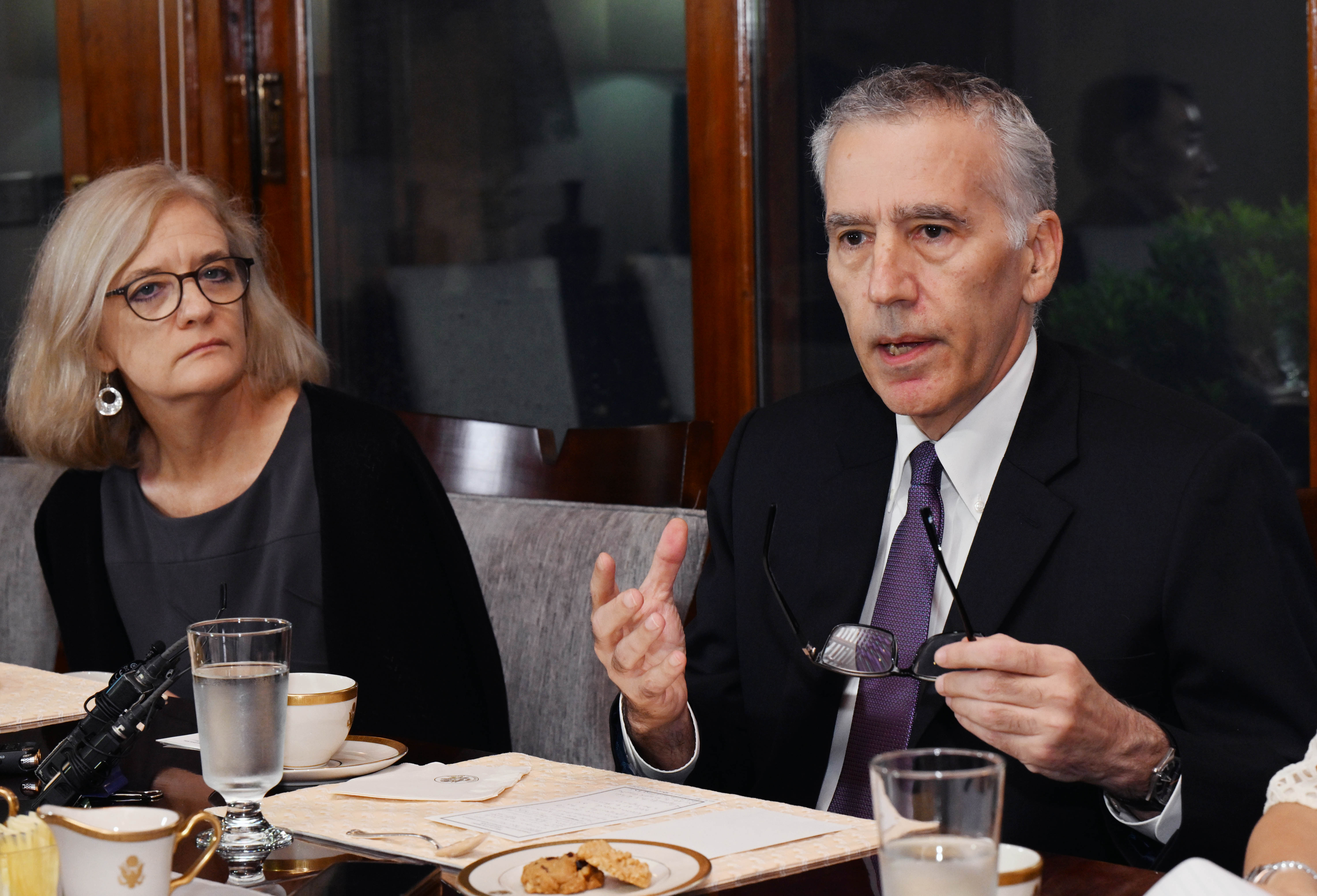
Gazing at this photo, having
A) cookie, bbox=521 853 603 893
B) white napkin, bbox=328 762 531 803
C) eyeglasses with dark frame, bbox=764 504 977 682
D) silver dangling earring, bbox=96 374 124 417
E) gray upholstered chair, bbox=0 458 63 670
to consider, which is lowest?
gray upholstered chair, bbox=0 458 63 670

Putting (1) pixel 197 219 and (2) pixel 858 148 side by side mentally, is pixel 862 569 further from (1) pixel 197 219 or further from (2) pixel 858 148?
(1) pixel 197 219

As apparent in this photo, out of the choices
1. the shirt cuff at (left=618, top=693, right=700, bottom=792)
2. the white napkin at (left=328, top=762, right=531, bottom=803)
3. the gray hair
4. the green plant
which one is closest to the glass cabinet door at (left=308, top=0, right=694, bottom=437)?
the green plant

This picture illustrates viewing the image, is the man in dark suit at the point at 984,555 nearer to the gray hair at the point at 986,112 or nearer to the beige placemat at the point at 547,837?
the gray hair at the point at 986,112

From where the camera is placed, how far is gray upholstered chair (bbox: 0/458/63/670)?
8.41ft

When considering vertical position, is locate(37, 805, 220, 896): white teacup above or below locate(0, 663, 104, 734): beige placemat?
above

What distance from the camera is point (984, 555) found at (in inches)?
54.7

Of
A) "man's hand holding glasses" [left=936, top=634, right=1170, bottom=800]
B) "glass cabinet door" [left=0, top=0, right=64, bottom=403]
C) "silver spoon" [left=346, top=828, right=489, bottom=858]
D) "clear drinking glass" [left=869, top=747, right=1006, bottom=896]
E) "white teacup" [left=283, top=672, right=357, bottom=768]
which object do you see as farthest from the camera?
"glass cabinet door" [left=0, top=0, right=64, bottom=403]

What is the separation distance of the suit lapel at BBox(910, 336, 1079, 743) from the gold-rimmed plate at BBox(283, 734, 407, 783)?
51 centimetres

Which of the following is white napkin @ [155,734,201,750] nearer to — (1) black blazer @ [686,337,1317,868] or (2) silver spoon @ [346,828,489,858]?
(2) silver spoon @ [346,828,489,858]

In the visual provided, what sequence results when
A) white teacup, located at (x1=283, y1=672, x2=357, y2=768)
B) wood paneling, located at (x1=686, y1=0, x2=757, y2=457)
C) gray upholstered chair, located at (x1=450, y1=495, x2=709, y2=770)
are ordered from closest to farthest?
white teacup, located at (x1=283, y1=672, x2=357, y2=768)
gray upholstered chair, located at (x1=450, y1=495, x2=709, y2=770)
wood paneling, located at (x1=686, y1=0, x2=757, y2=457)

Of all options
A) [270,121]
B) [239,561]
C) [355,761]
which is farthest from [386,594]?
[270,121]

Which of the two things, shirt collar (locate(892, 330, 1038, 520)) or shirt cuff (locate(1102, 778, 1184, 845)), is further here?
shirt collar (locate(892, 330, 1038, 520))

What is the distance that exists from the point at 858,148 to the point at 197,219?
1.21 metres

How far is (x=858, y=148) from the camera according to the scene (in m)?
1.47
